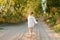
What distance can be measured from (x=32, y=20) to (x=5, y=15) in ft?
91.4

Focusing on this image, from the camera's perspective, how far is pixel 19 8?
179 feet

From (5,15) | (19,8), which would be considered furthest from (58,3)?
(19,8)

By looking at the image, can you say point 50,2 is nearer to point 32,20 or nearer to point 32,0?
point 32,0

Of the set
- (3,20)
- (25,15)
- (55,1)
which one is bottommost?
(25,15)

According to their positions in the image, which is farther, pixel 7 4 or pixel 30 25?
pixel 7 4

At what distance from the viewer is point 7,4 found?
116ft

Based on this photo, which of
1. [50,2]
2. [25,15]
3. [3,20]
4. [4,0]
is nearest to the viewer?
[4,0]

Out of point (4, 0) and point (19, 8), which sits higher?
Result: point (4, 0)

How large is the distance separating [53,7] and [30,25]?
27.9 m

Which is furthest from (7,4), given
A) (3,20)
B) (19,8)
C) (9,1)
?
(19,8)

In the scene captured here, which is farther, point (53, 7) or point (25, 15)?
point (25, 15)

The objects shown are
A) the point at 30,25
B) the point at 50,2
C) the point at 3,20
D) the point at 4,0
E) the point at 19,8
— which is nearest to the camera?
the point at 30,25

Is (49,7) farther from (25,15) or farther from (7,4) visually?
(25,15)

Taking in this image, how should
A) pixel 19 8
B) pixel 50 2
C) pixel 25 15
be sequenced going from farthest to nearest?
pixel 25 15 < pixel 19 8 < pixel 50 2
